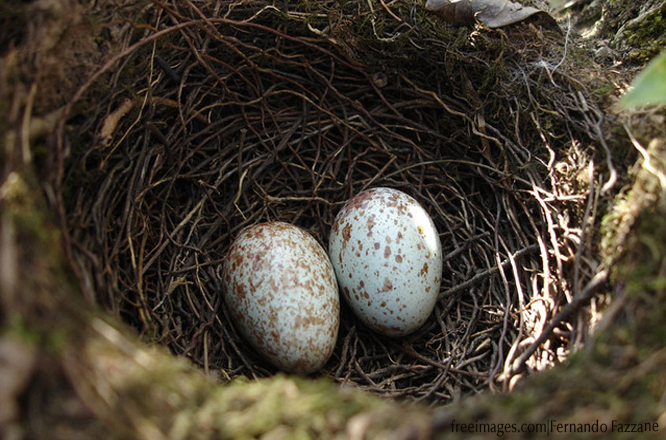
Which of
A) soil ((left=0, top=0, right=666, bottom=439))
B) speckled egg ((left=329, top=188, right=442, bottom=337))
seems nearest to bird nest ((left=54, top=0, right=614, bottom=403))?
soil ((left=0, top=0, right=666, bottom=439))

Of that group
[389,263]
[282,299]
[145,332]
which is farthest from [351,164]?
[145,332]

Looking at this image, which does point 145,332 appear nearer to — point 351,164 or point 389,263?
point 389,263

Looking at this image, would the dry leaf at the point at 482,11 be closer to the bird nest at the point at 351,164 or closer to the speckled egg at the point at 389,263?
the bird nest at the point at 351,164

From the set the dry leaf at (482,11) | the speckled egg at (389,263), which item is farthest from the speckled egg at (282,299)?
the dry leaf at (482,11)

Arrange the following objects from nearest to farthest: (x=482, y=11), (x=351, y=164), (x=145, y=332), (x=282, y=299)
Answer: (x=145, y=332), (x=282, y=299), (x=482, y=11), (x=351, y=164)

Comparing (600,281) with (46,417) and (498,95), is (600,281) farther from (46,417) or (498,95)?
(46,417)

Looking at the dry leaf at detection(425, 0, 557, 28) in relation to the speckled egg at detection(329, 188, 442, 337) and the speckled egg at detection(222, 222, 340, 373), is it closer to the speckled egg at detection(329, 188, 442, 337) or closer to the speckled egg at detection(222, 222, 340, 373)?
the speckled egg at detection(329, 188, 442, 337)

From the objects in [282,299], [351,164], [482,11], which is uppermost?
Result: [482,11]
